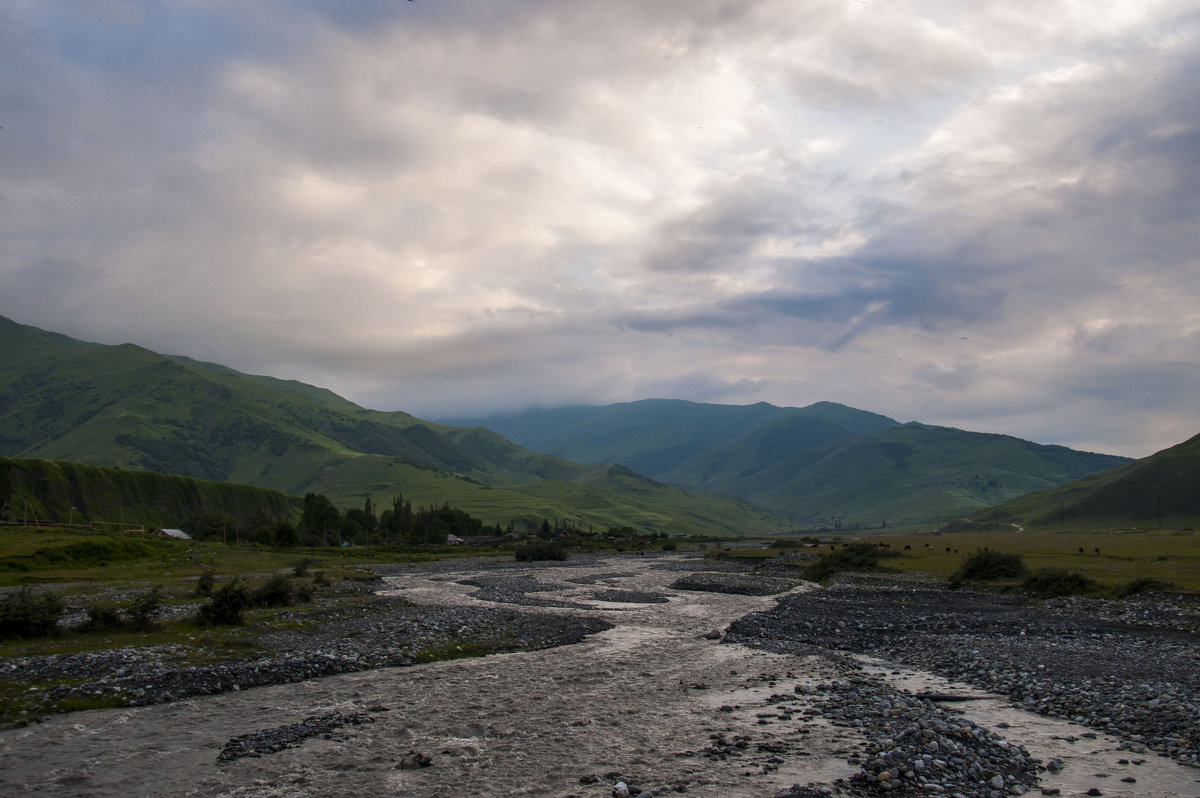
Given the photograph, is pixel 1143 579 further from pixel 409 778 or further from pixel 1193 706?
pixel 409 778

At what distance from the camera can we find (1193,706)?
20.7 metres

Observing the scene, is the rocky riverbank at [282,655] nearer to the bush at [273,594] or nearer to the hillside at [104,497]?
the bush at [273,594]

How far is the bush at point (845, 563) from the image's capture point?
82637mm

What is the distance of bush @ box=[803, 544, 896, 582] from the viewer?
8264 centimetres

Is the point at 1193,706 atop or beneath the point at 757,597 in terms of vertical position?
atop

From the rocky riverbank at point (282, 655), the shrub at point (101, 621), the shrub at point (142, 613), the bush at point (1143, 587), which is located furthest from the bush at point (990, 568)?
the shrub at point (101, 621)

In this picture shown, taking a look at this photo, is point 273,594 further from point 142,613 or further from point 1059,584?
point 1059,584

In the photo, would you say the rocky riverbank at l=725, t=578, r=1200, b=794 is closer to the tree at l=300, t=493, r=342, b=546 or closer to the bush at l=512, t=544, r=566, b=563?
the bush at l=512, t=544, r=566, b=563

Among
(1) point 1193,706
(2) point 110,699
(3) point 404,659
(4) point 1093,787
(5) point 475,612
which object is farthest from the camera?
(5) point 475,612

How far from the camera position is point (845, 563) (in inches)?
3374

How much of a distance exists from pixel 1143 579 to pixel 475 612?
145ft

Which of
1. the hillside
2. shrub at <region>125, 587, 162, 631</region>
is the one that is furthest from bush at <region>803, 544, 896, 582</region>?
the hillside

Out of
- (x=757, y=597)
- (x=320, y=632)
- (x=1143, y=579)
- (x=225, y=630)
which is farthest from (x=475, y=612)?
(x=1143, y=579)

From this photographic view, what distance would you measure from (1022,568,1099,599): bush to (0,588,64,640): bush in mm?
59801
